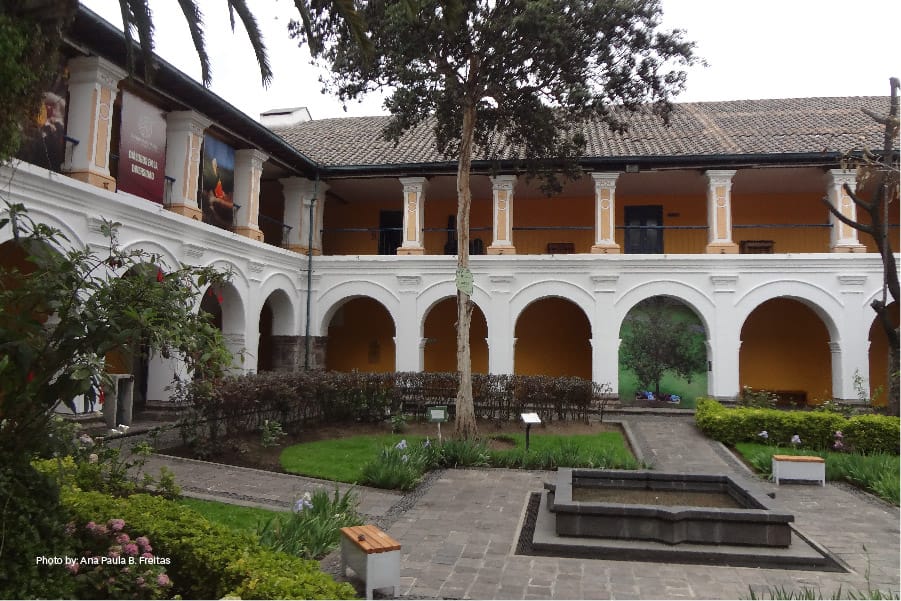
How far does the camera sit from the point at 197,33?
680cm

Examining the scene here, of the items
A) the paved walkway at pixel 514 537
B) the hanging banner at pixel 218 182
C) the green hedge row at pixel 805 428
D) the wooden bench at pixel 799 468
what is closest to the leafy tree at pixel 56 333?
the paved walkway at pixel 514 537

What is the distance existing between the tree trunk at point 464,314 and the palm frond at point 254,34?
188 inches

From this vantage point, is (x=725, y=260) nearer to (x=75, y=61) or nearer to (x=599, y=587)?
(x=599, y=587)

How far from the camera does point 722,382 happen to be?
50.4 feet

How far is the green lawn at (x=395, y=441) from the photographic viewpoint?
907 centimetres

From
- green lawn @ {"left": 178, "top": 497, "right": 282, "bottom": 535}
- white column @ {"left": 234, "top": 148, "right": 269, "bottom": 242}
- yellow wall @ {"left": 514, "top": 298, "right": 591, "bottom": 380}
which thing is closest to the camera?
green lawn @ {"left": 178, "top": 497, "right": 282, "bottom": 535}

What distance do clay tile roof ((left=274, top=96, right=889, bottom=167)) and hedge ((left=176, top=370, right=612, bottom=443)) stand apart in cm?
568

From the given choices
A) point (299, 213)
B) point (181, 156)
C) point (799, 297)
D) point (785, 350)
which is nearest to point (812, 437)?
point (799, 297)

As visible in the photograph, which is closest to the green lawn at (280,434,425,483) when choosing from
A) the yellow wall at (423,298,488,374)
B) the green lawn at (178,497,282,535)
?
the green lawn at (178,497,282,535)

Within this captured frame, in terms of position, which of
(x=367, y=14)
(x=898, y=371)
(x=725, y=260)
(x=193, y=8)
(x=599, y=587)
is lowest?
(x=599, y=587)

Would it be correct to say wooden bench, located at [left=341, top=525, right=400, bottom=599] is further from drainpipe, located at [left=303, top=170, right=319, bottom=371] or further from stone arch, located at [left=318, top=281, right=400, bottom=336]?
drainpipe, located at [left=303, top=170, right=319, bottom=371]

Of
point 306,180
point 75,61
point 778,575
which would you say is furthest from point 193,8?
point 306,180

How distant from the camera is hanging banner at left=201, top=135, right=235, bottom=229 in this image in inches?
538

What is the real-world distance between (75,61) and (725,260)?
46.4 feet
